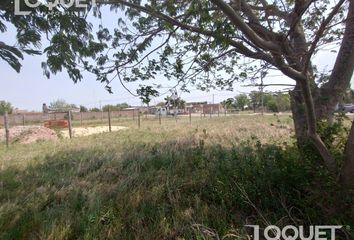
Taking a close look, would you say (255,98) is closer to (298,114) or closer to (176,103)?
(298,114)

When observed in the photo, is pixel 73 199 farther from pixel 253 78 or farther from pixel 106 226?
pixel 253 78

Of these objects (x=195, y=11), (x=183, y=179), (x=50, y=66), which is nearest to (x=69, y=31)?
(x=50, y=66)

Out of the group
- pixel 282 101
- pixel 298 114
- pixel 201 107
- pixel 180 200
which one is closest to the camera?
pixel 180 200

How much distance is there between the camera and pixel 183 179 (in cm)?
497

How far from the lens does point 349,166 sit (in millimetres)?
3646

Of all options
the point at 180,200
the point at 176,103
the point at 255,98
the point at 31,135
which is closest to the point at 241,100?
the point at 255,98

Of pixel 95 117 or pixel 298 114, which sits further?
pixel 95 117

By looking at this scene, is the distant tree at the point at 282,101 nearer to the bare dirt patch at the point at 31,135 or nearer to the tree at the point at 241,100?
the tree at the point at 241,100

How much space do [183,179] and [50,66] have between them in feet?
8.51

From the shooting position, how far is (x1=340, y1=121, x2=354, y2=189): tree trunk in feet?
11.8

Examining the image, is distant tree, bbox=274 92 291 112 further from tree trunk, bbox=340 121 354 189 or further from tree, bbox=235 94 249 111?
tree trunk, bbox=340 121 354 189

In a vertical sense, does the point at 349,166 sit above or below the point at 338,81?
below

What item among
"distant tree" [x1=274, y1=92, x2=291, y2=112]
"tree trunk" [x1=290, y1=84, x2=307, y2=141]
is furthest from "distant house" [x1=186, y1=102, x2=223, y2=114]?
"tree trunk" [x1=290, y1=84, x2=307, y2=141]

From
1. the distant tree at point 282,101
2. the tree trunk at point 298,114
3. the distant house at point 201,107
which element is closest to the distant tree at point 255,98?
the distant tree at point 282,101
